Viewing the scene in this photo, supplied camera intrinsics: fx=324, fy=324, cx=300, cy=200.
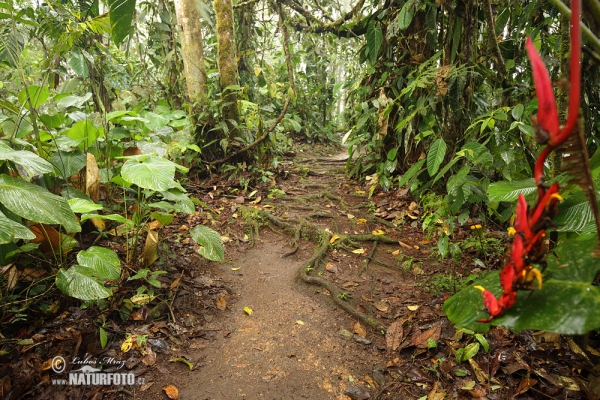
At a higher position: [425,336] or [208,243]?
[208,243]

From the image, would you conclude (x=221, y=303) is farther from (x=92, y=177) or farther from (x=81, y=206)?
(x=92, y=177)

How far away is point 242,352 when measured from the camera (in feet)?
7.62

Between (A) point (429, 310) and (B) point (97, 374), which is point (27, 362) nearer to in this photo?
(B) point (97, 374)

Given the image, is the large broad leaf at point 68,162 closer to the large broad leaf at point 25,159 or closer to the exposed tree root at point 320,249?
the large broad leaf at point 25,159

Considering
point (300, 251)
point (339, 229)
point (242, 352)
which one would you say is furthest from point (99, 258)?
point (339, 229)

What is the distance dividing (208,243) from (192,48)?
3.73 m

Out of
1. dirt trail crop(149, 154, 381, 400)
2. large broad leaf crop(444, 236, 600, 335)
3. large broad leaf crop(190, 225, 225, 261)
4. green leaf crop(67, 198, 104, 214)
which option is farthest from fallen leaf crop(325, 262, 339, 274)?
large broad leaf crop(444, 236, 600, 335)

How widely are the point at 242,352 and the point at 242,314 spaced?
17.7 inches

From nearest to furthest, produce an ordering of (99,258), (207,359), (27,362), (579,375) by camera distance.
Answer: (579,375) → (27,362) → (99,258) → (207,359)

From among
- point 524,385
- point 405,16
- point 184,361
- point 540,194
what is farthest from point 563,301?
point 405,16

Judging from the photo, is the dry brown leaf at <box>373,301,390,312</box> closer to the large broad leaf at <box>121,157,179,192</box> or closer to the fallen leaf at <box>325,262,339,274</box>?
the fallen leaf at <box>325,262,339,274</box>

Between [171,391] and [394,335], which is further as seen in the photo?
[394,335]

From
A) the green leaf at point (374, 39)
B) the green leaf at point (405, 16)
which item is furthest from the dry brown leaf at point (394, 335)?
the green leaf at point (374, 39)

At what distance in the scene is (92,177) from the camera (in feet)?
8.62
